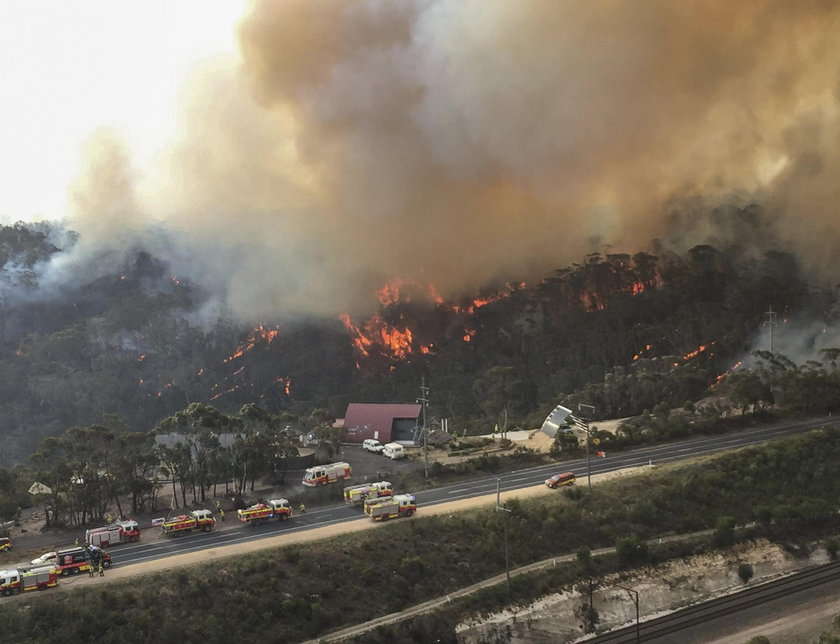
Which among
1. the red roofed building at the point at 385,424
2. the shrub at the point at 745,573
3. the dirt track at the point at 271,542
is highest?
the red roofed building at the point at 385,424

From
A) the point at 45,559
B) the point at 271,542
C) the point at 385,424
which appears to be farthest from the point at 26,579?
the point at 385,424

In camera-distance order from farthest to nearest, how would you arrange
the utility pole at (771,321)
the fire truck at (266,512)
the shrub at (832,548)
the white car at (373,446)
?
1. the utility pole at (771,321)
2. the white car at (373,446)
3. the fire truck at (266,512)
4. the shrub at (832,548)

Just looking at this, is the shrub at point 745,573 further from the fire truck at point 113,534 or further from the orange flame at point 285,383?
the orange flame at point 285,383

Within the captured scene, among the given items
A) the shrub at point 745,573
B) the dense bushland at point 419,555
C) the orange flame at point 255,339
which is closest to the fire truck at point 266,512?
the dense bushland at point 419,555

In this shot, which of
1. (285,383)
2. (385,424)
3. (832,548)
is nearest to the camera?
(832,548)

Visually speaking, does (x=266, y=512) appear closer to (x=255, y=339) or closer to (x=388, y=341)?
(x=388, y=341)

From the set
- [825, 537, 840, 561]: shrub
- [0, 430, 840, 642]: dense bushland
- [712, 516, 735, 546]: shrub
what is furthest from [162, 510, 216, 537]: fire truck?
[825, 537, 840, 561]: shrub

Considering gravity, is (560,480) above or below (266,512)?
below
